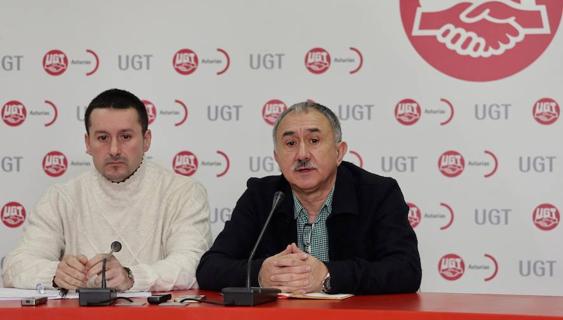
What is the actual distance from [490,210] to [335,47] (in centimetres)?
110

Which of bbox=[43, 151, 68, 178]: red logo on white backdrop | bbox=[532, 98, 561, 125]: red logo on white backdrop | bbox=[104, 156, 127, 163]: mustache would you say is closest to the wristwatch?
bbox=[104, 156, 127, 163]: mustache

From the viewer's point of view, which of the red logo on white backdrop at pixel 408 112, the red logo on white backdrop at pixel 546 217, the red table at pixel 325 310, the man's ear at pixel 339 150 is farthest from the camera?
the red logo on white backdrop at pixel 408 112

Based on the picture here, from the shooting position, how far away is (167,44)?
409 centimetres

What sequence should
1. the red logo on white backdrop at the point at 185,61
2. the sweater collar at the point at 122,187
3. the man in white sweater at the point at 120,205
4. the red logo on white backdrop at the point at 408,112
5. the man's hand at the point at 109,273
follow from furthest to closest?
the red logo on white backdrop at the point at 185,61 → the red logo on white backdrop at the point at 408,112 → the sweater collar at the point at 122,187 → the man in white sweater at the point at 120,205 → the man's hand at the point at 109,273

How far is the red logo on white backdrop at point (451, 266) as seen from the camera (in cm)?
390

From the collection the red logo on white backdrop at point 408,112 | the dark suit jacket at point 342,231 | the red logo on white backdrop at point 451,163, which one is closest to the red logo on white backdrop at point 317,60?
the red logo on white backdrop at point 408,112

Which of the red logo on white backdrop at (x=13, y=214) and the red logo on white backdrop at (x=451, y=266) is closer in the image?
the red logo on white backdrop at (x=451, y=266)

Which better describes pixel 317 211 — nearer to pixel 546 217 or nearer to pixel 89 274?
pixel 89 274

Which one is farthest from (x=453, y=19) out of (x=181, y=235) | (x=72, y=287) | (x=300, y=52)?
(x=72, y=287)

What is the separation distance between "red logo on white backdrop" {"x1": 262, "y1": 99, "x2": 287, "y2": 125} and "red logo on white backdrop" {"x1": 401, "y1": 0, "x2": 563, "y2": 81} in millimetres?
723

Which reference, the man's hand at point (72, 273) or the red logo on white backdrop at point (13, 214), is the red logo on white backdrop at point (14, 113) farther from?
the man's hand at point (72, 273)

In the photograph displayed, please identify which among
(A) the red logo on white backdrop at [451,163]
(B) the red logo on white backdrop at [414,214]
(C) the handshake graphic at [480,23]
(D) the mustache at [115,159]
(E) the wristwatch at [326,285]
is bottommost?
(E) the wristwatch at [326,285]

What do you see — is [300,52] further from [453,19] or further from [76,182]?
[76,182]

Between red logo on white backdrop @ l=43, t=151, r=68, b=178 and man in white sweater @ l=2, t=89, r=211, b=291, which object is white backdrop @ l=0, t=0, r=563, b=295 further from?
man in white sweater @ l=2, t=89, r=211, b=291
